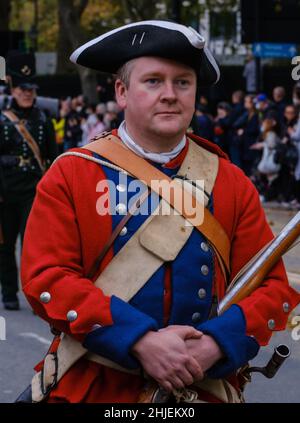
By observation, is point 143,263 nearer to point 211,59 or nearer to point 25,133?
point 211,59

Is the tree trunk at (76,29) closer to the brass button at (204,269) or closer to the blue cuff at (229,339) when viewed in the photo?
the brass button at (204,269)

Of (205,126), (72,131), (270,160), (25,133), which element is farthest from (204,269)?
(72,131)

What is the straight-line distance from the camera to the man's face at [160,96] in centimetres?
343

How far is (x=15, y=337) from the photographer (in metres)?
9.04

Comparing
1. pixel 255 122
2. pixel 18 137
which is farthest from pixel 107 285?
pixel 255 122

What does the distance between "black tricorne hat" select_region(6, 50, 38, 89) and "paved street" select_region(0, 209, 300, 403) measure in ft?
6.36

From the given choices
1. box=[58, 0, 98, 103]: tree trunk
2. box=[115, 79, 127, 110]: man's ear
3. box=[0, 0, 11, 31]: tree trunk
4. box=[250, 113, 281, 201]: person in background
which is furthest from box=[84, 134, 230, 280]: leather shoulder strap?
box=[0, 0, 11, 31]: tree trunk

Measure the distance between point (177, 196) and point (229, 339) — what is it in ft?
1.47

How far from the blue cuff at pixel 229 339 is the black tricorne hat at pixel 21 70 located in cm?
695

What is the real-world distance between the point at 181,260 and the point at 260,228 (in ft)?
0.93

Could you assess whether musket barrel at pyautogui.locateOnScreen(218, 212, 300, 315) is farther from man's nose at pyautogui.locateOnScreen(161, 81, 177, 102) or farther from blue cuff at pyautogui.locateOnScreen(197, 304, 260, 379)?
man's nose at pyautogui.locateOnScreen(161, 81, 177, 102)

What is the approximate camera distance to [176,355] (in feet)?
10.5

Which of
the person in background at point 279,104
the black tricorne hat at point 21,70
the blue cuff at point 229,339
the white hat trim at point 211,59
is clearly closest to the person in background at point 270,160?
the person in background at point 279,104

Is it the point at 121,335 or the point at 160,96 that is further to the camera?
the point at 160,96
